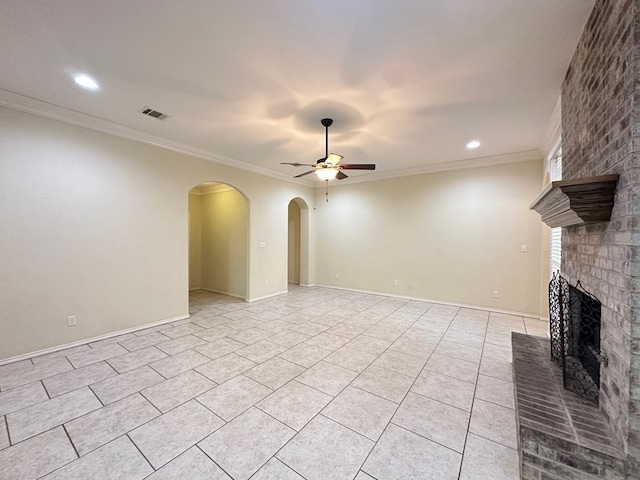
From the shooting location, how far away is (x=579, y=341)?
6.81 ft

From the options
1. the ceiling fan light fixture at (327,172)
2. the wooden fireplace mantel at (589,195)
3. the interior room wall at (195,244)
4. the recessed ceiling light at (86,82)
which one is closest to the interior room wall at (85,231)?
the recessed ceiling light at (86,82)

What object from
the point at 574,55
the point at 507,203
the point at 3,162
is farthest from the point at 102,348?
the point at 507,203

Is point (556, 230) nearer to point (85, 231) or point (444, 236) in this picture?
point (444, 236)

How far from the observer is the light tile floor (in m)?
1.62

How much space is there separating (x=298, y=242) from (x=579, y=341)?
6.37 m

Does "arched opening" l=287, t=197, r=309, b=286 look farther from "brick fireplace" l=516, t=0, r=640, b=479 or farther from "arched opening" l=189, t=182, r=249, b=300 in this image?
"brick fireplace" l=516, t=0, r=640, b=479

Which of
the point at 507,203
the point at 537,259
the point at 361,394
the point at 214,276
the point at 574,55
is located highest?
the point at 574,55

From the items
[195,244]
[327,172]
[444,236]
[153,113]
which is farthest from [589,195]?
[195,244]

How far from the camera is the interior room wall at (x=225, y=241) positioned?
19.4 ft

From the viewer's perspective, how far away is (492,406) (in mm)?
2203

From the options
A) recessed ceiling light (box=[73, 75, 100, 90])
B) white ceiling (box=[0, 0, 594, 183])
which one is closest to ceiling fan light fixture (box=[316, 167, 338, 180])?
white ceiling (box=[0, 0, 594, 183])

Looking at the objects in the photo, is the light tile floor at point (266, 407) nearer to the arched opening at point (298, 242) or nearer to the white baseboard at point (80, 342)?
the white baseboard at point (80, 342)

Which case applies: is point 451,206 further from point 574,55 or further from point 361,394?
point 361,394

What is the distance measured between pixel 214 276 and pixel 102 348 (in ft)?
11.3
